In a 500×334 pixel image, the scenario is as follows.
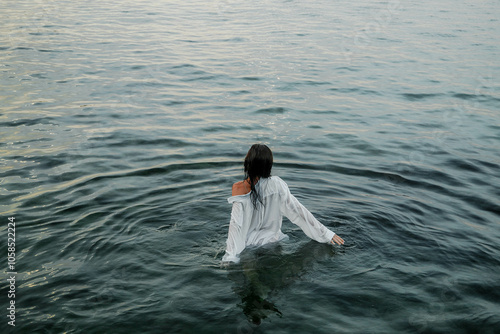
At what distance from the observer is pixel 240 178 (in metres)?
9.38

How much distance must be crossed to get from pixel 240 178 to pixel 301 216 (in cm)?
320

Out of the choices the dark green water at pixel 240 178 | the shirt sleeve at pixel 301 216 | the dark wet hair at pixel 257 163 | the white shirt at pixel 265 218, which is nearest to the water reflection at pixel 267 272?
the dark green water at pixel 240 178

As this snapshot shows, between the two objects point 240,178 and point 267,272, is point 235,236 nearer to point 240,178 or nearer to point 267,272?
point 267,272

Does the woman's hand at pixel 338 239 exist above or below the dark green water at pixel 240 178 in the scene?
above

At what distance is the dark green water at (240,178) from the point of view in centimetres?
557

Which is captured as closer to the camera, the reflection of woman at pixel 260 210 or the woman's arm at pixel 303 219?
the reflection of woman at pixel 260 210

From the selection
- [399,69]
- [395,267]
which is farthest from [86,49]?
[395,267]

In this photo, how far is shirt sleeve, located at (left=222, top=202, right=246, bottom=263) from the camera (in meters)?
5.98

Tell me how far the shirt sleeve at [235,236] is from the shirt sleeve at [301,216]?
0.57 metres

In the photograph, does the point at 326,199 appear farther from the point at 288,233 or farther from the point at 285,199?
the point at 285,199

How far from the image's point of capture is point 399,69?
18.5 metres

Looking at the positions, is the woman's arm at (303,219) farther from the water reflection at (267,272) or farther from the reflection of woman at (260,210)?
the water reflection at (267,272)

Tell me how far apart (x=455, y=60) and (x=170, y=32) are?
13361 mm

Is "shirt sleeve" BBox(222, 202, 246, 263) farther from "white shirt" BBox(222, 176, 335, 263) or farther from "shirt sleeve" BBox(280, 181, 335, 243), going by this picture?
"shirt sleeve" BBox(280, 181, 335, 243)
